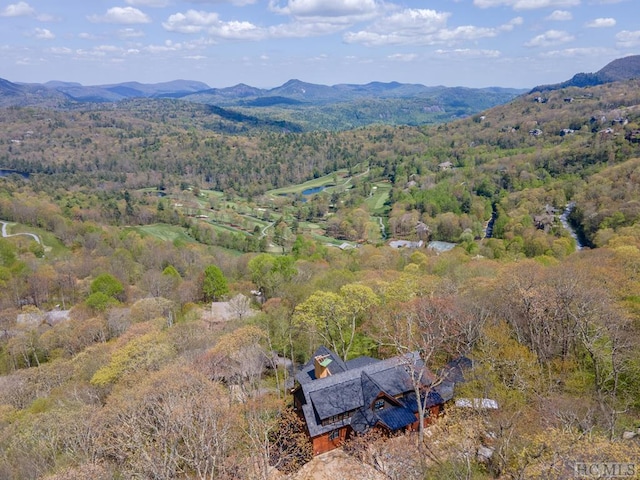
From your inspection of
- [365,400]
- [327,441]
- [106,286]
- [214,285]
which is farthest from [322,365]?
[106,286]

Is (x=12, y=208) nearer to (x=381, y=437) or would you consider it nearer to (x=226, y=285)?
(x=226, y=285)

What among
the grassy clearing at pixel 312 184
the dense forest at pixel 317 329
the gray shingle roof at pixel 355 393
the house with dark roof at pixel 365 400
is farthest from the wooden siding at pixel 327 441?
the grassy clearing at pixel 312 184

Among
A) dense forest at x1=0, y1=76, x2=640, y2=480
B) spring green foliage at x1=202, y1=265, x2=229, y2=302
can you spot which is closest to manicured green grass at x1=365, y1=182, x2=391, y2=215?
dense forest at x1=0, y1=76, x2=640, y2=480

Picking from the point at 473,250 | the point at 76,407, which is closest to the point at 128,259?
the point at 76,407

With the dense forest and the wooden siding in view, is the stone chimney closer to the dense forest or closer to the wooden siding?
the dense forest

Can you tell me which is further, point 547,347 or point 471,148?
point 471,148

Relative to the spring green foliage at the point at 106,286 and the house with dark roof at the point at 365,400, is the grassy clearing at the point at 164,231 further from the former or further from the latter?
the house with dark roof at the point at 365,400

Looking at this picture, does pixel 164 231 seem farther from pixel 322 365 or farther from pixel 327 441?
pixel 327 441
